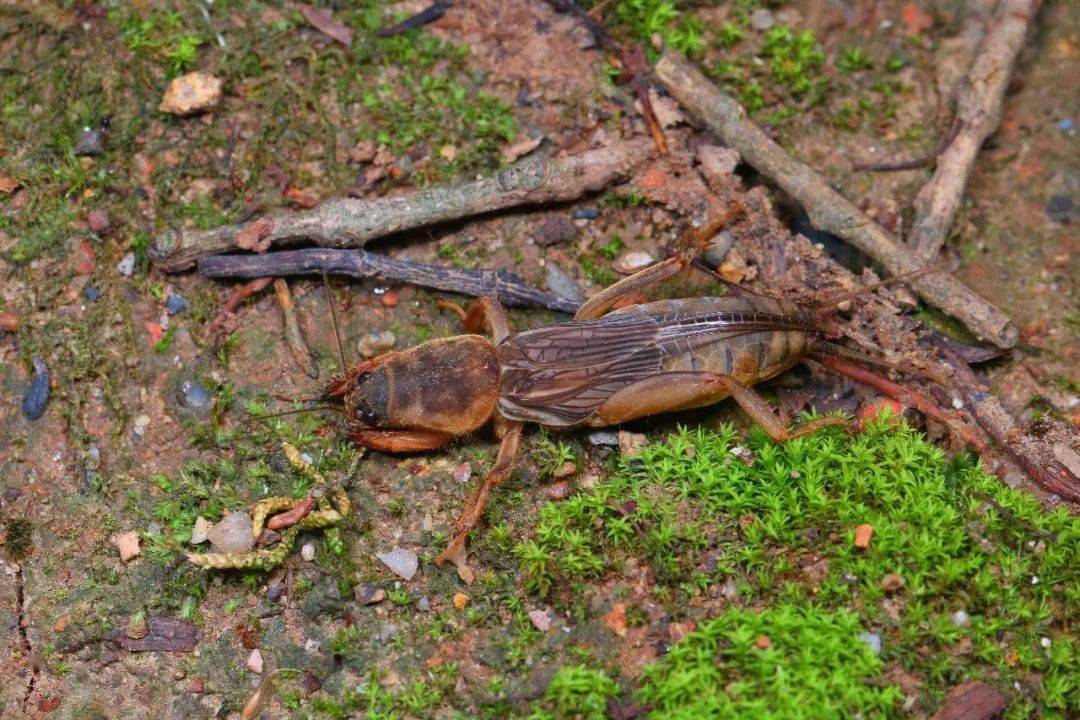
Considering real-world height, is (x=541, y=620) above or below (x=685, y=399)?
below

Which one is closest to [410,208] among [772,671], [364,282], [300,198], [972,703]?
[364,282]

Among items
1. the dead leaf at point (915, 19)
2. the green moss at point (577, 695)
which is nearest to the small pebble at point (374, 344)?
the green moss at point (577, 695)

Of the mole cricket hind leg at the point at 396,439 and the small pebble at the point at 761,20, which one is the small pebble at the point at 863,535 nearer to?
the mole cricket hind leg at the point at 396,439

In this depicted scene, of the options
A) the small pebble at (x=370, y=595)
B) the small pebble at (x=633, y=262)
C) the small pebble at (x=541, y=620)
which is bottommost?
the small pebble at (x=370, y=595)

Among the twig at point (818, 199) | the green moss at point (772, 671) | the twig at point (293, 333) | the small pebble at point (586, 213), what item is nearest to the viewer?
the green moss at point (772, 671)

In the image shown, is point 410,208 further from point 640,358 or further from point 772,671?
point 772,671

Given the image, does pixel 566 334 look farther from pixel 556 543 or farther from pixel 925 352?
pixel 925 352

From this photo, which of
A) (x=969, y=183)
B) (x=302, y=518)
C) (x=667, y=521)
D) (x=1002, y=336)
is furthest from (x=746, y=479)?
(x=969, y=183)
